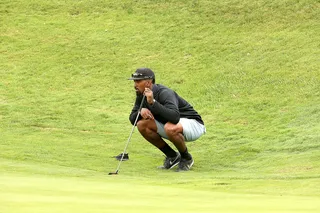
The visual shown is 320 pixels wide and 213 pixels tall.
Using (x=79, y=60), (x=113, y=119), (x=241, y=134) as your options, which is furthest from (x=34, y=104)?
(x=241, y=134)

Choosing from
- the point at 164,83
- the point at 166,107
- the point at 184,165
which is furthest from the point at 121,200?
the point at 164,83

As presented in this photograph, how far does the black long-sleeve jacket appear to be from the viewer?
32.3ft

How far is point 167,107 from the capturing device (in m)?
9.95

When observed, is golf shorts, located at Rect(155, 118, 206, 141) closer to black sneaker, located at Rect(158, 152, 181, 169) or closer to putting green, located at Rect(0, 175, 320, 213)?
black sneaker, located at Rect(158, 152, 181, 169)

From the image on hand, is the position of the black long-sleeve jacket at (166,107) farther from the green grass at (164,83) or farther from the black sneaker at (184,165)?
the green grass at (164,83)

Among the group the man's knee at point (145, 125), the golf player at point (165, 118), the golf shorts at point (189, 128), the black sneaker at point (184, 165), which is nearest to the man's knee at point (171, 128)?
the golf player at point (165, 118)

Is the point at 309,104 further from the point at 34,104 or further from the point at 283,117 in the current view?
the point at 34,104

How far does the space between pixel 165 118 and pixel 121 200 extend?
15.7 feet

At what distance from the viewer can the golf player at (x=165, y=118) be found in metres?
9.93

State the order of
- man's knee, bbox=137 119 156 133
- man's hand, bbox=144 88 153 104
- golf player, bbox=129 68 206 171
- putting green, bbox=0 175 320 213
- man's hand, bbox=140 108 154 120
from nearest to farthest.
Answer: putting green, bbox=0 175 320 213 < man's hand, bbox=144 88 153 104 < golf player, bbox=129 68 206 171 < man's hand, bbox=140 108 154 120 < man's knee, bbox=137 119 156 133

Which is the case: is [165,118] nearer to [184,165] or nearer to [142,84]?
[142,84]

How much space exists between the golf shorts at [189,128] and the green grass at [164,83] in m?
0.51

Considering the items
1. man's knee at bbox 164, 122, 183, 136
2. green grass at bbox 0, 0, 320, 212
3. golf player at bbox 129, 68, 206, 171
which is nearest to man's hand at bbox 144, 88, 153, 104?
golf player at bbox 129, 68, 206, 171

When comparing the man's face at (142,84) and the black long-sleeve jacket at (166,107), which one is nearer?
the black long-sleeve jacket at (166,107)
